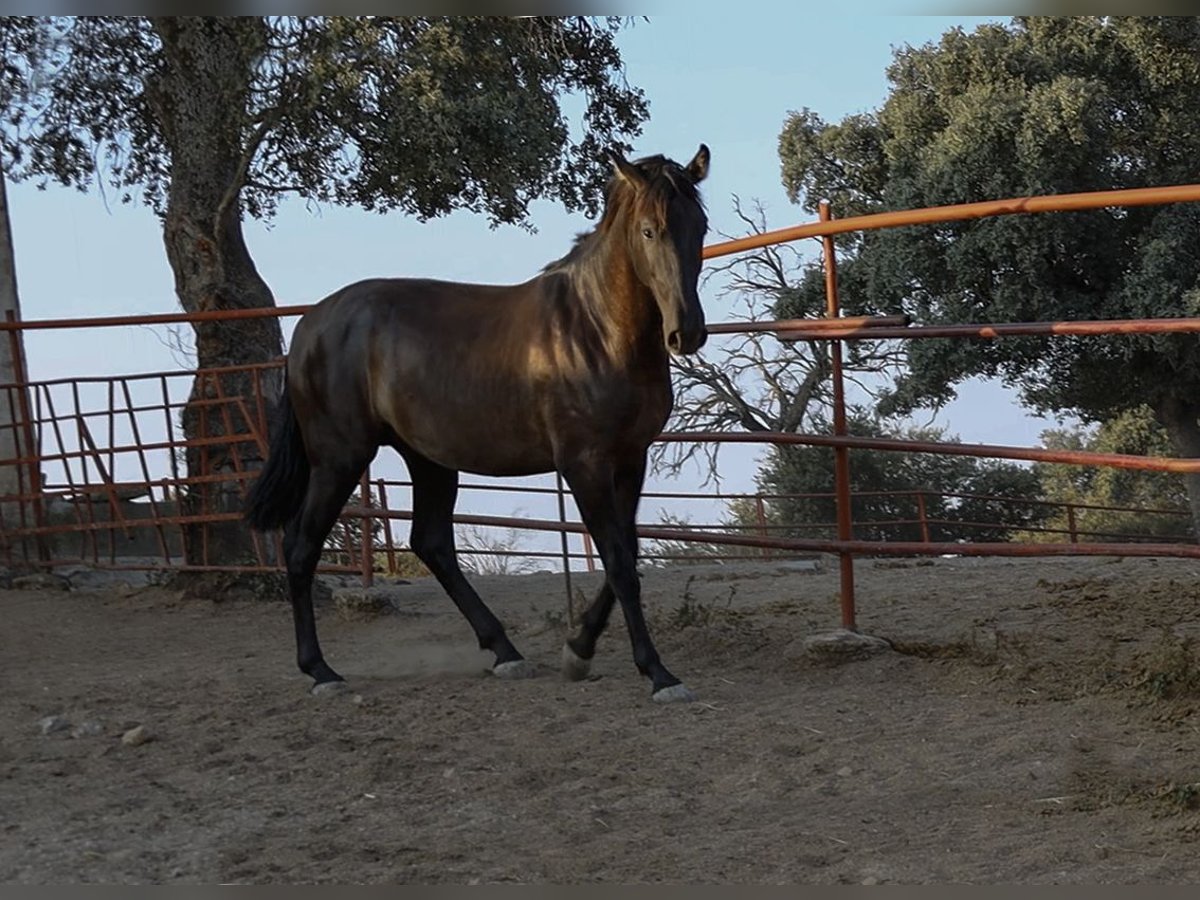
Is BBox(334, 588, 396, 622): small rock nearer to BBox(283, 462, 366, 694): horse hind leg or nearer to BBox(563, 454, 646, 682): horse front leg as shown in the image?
BBox(283, 462, 366, 694): horse hind leg

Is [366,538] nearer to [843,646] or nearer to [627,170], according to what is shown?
[843,646]

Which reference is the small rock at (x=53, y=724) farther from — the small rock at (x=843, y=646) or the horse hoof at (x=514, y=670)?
the small rock at (x=843, y=646)

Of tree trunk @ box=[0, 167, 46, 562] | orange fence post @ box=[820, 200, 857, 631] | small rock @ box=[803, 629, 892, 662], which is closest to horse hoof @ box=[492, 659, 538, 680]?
small rock @ box=[803, 629, 892, 662]

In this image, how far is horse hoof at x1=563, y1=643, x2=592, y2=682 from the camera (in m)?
5.04

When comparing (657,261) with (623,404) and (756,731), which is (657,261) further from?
(756,731)

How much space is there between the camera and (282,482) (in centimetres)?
561

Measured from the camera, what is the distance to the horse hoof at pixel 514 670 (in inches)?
204

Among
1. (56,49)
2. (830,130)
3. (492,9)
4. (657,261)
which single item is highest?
(830,130)

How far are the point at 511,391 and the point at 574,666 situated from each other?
103cm

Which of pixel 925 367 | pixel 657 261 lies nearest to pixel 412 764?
pixel 657 261

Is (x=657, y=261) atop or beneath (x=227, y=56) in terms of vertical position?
beneath

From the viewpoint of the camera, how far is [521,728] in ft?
14.5

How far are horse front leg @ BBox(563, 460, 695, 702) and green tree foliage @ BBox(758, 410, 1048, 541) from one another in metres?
15.2

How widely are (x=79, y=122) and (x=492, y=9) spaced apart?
448 cm
